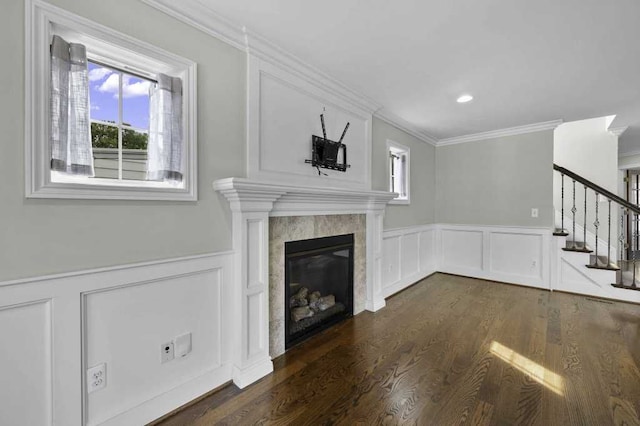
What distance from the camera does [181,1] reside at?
5.50ft

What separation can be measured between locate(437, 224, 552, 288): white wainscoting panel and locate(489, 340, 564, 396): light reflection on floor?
2268 mm

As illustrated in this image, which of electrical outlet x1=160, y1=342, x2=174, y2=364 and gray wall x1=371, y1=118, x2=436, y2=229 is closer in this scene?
electrical outlet x1=160, y1=342, x2=174, y2=364

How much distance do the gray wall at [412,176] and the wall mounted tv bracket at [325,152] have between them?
79cm

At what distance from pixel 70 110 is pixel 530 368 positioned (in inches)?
130

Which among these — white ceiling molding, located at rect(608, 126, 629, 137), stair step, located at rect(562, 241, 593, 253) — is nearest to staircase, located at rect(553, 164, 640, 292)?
stair step, located at rect(562, 241, 593, 253)

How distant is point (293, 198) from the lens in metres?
2.34

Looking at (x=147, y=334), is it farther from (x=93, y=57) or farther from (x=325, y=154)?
(x=325, y=154)

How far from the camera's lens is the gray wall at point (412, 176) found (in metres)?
3.59

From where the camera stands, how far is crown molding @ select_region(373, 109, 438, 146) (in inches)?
141

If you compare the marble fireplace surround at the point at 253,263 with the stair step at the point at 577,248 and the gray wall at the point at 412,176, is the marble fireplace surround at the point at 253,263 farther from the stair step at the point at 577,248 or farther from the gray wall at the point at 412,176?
the stair step at the point at 577,248

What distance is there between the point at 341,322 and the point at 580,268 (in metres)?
3.37

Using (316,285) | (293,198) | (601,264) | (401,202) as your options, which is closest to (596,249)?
(601,264)

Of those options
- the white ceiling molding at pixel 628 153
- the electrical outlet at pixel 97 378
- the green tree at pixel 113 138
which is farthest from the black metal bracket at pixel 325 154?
the white ceiling molding at pixel 628 153

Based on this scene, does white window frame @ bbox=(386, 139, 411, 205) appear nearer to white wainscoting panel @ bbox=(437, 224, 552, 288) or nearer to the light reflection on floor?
white wainscoting panel @ bbox=(437, 224, 552, 288)
